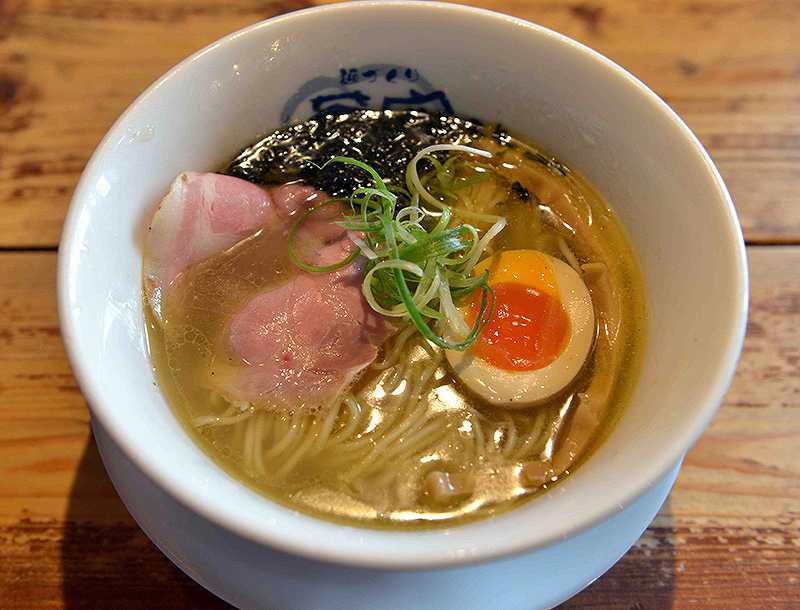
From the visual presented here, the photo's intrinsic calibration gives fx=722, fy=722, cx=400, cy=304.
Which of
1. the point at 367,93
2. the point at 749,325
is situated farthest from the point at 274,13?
the point at 749,325

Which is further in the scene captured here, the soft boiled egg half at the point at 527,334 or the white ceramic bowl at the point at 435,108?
the soft boiled egg half at the point at 527,334

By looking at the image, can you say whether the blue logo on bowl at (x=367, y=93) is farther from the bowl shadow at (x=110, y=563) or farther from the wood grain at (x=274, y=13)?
the bowl shadow at (x=110, y=563)

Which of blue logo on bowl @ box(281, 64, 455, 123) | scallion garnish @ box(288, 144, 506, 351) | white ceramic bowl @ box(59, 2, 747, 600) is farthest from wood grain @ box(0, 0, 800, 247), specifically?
scallion garnish @ box(288, 144, 506, 351)

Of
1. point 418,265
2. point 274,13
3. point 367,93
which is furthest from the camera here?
point 274,13

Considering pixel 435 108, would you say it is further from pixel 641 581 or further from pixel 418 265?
pixel 641 581

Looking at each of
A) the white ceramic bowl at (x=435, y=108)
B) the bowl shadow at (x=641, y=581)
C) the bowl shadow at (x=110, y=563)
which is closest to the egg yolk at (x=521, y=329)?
the white ceramic bowl at (x=435, y=108)

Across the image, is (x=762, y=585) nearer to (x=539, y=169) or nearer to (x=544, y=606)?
(x=544, y=606)
